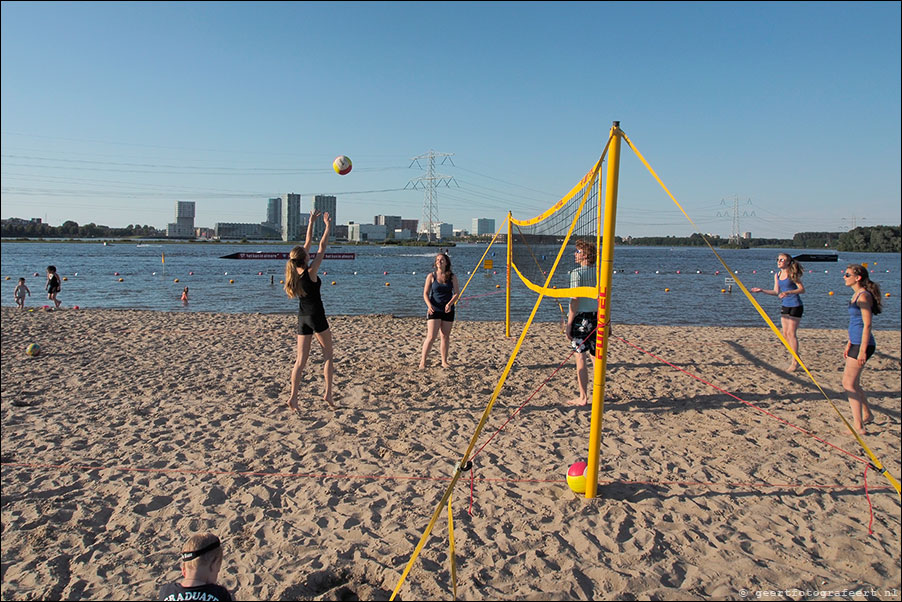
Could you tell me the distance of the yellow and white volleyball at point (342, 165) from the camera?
31.2 ft

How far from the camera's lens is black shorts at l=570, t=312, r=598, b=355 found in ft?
16.5

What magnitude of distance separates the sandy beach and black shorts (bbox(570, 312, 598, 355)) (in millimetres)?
730

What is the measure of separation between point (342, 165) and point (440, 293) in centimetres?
412

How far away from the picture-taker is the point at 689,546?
121 inches

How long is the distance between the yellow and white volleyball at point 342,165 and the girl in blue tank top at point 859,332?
24.3 ft

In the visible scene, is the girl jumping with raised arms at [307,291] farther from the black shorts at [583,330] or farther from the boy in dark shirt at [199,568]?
the boy in dark shirt at [199,568]

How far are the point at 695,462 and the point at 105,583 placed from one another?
3933 millimetres

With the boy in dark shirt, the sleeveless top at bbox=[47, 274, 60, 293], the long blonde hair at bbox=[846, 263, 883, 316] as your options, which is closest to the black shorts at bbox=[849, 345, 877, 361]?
the long blonde hair at bbox=[846, 263, 883, 316]

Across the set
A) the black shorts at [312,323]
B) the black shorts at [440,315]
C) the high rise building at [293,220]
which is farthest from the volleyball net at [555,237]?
the high rise building at [293,220]

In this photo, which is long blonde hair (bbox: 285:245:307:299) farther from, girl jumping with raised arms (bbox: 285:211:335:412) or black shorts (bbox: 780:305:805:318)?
black shorts (bbox: 780:305:805:318)

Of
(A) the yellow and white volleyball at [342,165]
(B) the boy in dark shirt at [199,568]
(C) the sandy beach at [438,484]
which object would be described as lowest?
(C) the sandy beach at [438,484]

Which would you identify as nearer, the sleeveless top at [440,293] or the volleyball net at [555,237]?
the volleyball net at [555,237]

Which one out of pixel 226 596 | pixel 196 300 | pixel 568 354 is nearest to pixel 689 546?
pixel 226 596

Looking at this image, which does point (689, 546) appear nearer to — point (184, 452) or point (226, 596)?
point (226, 596)
